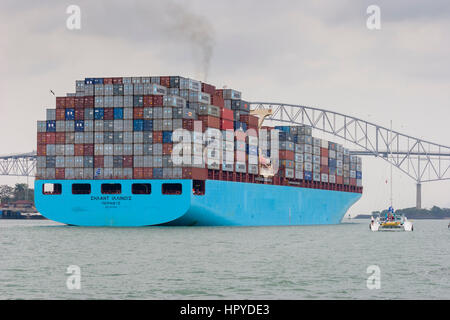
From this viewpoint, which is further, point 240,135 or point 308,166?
point 308,166

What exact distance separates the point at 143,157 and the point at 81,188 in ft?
32.1

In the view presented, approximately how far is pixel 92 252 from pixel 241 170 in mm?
50910

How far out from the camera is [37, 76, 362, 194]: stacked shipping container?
302 feet

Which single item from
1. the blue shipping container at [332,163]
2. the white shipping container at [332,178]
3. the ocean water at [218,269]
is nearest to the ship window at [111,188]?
the ocean water at [218,269]

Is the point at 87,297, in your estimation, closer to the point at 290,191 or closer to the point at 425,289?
the point at 425,289

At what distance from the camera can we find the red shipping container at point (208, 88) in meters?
104

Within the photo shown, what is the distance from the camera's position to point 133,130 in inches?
3664

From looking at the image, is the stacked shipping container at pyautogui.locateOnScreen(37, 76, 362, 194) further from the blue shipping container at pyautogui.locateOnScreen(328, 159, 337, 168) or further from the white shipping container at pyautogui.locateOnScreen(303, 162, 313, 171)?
the blue shipping container at pyautogui.locateOnScreen(328, 159, 337, 168)

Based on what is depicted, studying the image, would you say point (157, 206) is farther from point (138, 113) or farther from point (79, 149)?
point (79, 149)

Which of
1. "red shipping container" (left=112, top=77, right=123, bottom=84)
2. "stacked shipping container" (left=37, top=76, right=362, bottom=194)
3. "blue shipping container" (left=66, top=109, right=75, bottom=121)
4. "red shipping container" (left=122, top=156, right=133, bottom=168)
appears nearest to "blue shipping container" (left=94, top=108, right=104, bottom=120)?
"stacked shipping container" (left=37, top=76, right=362, bottom=194)

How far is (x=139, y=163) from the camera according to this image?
9212cm

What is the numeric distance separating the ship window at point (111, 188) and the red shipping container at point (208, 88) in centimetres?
1933

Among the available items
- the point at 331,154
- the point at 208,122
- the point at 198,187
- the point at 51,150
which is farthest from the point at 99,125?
the point at 331,154
